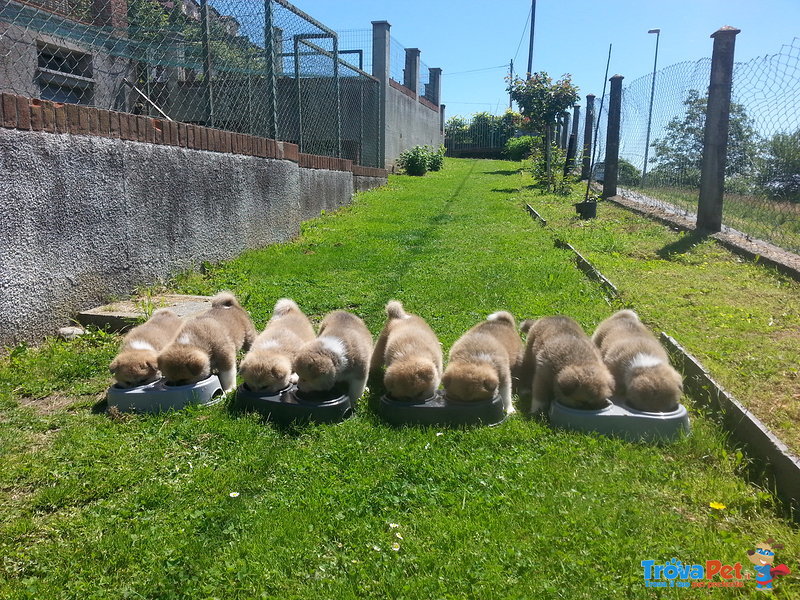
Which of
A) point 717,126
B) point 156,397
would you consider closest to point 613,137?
point 717,126

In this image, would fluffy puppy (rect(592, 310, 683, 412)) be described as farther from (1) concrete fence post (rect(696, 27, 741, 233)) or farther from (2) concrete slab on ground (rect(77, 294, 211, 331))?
(1) concrete fence post (rect(696, 27, 741, 233))

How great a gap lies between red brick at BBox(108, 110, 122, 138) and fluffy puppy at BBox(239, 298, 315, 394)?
266 cm

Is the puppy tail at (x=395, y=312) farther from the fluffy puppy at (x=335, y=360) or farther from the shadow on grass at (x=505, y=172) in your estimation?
the shadow on grass at (x=505, y=172)

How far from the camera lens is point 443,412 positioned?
12.6 ft

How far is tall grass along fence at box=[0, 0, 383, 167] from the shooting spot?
710 cm

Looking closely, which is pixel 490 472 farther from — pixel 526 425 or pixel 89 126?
pixel 89 126

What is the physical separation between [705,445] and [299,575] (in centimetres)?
234

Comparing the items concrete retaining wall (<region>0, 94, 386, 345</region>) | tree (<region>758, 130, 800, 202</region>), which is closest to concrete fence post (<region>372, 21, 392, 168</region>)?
concrete retaining wall (<region>0, 94, 386, 345</region>)

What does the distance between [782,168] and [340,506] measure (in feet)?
23.2

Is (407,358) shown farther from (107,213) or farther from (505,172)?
(505,172)

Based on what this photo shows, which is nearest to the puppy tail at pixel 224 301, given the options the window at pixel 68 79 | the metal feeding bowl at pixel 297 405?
the metal feeding bowl at pixel 297 405

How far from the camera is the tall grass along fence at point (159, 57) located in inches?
279

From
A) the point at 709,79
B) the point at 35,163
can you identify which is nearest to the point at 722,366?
the point at 35,163

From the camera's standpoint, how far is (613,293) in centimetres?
655
